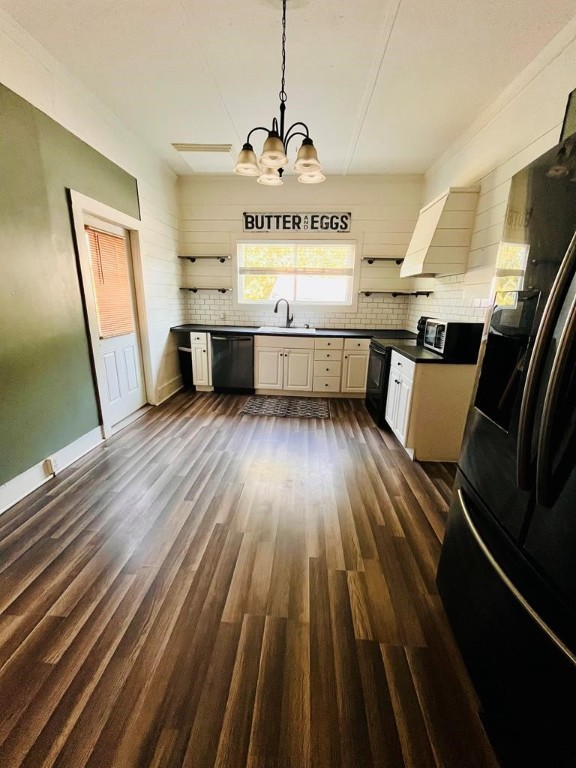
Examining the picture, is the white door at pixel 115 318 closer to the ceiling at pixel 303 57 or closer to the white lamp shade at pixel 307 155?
the ceiling at pixel 303 57

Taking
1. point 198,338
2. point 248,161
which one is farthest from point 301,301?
point 248,161

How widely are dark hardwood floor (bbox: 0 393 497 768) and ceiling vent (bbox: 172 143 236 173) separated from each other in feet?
11.7

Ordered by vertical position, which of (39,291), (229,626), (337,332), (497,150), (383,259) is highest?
(497,150)

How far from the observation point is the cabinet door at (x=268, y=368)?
424 centimetres

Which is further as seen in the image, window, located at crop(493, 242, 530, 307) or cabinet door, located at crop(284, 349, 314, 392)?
cabinet door, located at crop(284, 349, 314, 392)

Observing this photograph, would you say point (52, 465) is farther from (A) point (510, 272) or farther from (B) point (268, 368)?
(A) point (510, 272)

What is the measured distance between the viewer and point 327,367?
421 centimetres

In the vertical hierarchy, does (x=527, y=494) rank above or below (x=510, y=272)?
below

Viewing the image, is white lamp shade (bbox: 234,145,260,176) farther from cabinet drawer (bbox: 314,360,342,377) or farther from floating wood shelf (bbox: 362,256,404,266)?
floating wood shelf (bbox: 362,256,404,266)

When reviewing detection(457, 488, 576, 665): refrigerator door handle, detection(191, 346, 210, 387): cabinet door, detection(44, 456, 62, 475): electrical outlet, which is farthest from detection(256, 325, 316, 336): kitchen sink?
detection(457, 488, 576, 665): refrigerator door handle

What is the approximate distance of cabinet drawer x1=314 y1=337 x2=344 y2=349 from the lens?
411cm

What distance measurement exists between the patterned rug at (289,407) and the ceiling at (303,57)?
303cm

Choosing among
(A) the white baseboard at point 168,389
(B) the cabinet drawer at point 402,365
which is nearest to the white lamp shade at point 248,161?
(B) the cabinet drawer at point 402,365

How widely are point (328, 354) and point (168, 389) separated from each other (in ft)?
7.60
